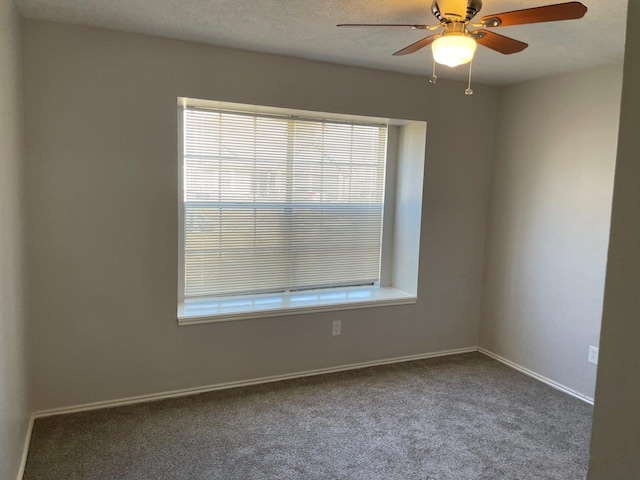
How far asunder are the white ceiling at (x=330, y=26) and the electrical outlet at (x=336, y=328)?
201 cm

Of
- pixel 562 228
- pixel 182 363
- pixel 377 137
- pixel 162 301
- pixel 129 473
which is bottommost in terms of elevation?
pixel 129 473

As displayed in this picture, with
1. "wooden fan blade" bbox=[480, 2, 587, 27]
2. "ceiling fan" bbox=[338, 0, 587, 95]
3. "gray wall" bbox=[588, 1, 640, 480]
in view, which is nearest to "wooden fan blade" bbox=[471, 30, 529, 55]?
"ceiling fan" bbox=[338, 0, 587, 95]

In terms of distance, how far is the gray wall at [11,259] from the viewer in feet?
6.51

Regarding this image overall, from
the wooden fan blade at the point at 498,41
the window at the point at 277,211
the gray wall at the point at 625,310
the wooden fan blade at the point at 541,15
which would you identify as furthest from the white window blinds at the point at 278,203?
the gray wall at the point at 625,310

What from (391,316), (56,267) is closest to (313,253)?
(391,316)

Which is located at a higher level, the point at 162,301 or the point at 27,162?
the point at 27,162

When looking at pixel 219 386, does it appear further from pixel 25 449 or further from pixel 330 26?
pixel 330 26

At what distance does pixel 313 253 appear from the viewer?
4.00m

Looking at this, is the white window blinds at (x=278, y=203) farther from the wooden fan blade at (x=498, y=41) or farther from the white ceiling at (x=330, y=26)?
the wooden fan blade at (x=498, y=41)

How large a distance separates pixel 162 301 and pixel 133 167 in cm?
91

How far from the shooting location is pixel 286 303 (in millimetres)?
3684

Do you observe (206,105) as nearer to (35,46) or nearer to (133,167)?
(133,167)

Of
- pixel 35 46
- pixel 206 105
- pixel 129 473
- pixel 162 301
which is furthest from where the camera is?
pixel 206 105

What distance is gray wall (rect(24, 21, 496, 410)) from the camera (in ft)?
9.19
